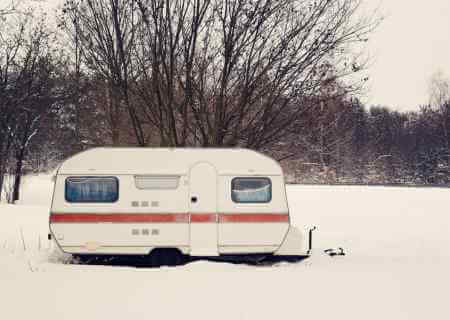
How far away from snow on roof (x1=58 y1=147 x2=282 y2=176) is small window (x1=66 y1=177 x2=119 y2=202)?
163mm

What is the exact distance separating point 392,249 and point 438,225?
7.09m

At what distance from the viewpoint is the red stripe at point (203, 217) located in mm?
9695

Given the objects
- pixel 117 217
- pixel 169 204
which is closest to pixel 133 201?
pixel 117 217

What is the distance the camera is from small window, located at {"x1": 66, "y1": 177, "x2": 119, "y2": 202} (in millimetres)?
9766

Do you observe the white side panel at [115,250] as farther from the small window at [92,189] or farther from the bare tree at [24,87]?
the bare tree at [24,87]

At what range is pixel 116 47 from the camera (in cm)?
1082

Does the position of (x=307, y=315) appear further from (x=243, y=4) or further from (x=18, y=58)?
(x=18, y=58)

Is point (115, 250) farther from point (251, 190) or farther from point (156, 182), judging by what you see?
point (251, 190)

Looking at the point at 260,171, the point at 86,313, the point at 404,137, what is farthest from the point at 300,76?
the point at 404,137

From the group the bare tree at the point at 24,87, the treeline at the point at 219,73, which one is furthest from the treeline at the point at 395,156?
the treeline at the point at 219,73

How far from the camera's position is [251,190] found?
9961 mm

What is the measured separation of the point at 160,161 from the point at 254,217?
2.24m

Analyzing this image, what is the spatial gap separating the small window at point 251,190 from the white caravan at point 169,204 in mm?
21

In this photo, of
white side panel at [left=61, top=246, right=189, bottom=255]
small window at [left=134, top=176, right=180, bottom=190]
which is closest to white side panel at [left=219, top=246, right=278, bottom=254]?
white side panel at [left=61, top=246, right=189, bottom=255]
